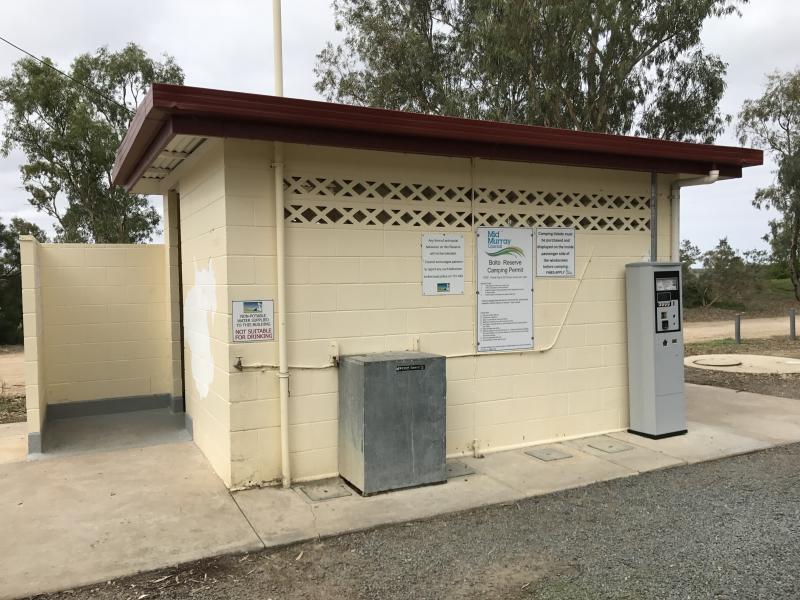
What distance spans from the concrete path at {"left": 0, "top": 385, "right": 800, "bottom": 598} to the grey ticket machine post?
0.80 feet

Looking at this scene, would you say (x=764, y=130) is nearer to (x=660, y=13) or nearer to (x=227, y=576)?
(x=660, y=13)

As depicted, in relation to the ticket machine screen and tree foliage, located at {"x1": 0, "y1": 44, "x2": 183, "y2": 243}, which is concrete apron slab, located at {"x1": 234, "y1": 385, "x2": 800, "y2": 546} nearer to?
the ticket machine screen

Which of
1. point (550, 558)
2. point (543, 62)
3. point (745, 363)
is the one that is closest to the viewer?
point (550, 558)

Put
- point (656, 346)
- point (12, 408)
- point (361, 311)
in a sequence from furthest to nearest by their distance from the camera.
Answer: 1. point (12, 408)
2. point (656, 346)
3. point (361, 311)

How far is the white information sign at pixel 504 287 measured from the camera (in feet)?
19.3

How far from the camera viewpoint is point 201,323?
581 centimetres

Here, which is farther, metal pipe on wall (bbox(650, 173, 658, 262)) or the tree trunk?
the tree trunk

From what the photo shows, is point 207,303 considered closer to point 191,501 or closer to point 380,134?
point 191,501

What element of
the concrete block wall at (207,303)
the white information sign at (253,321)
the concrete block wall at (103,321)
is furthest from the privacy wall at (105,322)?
the white information sign at (253,321)

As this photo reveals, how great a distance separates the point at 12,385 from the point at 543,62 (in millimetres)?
15204

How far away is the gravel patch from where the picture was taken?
3.41 meters

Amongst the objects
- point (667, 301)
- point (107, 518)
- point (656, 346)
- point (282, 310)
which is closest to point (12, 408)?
point (107, 518)

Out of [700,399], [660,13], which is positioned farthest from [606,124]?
[700,399]

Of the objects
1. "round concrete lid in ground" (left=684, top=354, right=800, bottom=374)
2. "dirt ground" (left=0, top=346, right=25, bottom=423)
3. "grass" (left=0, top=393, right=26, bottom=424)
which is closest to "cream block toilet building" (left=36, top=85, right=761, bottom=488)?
"grass" (left=0, top=393, right=26, bottom=424)
